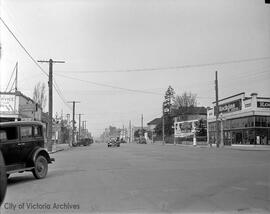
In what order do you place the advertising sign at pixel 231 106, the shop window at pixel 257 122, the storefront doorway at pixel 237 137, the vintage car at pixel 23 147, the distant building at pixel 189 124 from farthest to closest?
1. the distant building at pixel 189 124
2. the advertising sign at pixel 231 106
3. the storefront doorway at pixel 237 137
4. the shop window at pixel 257 122
5. the vintage car at pixel 23 147

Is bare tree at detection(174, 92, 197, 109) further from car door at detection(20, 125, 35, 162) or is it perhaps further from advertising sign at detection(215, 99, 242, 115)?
car door at detection(20, 125, 35, 162)

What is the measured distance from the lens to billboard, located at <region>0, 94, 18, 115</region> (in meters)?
44.6

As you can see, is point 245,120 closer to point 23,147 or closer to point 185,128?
point 185,128

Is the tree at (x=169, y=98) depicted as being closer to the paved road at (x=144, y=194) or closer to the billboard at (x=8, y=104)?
the billboard at (x=8, y=104)

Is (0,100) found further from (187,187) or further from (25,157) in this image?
(187,187)

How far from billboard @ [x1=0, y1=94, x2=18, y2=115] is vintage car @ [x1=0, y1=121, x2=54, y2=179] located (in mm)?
28235

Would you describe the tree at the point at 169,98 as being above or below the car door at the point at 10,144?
above

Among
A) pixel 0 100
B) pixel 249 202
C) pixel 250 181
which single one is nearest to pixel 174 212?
pixel 249 202

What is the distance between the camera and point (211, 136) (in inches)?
3312

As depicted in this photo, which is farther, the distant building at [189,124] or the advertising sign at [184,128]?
the advertising sign at [184,128]

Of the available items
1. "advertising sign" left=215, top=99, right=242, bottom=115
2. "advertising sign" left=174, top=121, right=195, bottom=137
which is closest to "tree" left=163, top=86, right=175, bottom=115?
"advertising sign" left=174, top=121, right=195, bottom=137

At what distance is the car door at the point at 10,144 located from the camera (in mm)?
15250

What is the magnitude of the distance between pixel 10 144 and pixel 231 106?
64.0 m

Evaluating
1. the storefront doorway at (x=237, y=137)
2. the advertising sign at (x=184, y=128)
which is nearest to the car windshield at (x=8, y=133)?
the storefront doorway at (x=237, y=137)
